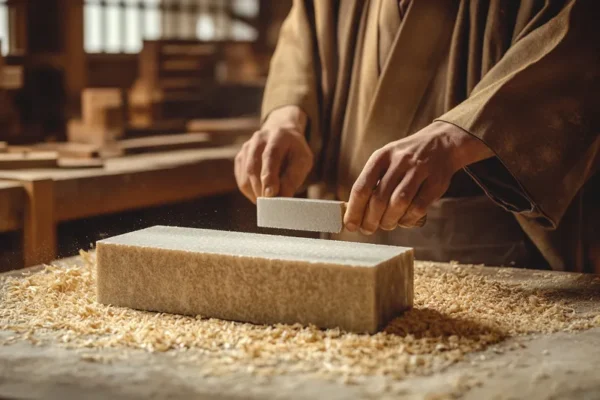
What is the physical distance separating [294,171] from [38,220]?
97 cm

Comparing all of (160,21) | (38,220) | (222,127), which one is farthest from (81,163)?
(160,21)

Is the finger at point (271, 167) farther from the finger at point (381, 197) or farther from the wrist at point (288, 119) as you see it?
the finger at point (381, 197)

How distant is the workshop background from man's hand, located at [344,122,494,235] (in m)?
0.65

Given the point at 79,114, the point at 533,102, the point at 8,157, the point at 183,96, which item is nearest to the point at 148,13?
the point at 183,96

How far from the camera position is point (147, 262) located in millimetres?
1452

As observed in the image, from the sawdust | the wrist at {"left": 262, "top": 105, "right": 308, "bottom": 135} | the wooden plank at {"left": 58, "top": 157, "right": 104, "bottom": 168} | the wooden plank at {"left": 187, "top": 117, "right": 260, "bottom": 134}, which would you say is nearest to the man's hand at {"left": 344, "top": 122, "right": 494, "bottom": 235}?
the sawdust

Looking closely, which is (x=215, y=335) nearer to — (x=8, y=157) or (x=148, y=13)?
(x=8, y=157)

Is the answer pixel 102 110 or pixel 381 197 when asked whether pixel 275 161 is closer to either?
pixel 381 197

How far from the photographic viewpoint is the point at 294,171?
76.4 inches

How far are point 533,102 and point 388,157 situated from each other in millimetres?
318

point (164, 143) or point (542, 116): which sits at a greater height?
point (542, 116)

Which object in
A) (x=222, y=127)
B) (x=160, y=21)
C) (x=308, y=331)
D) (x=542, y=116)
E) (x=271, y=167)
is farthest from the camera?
(x=160, y=21)

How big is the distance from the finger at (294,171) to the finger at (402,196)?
43cm

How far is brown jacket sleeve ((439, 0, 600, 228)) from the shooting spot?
1.60 meters
